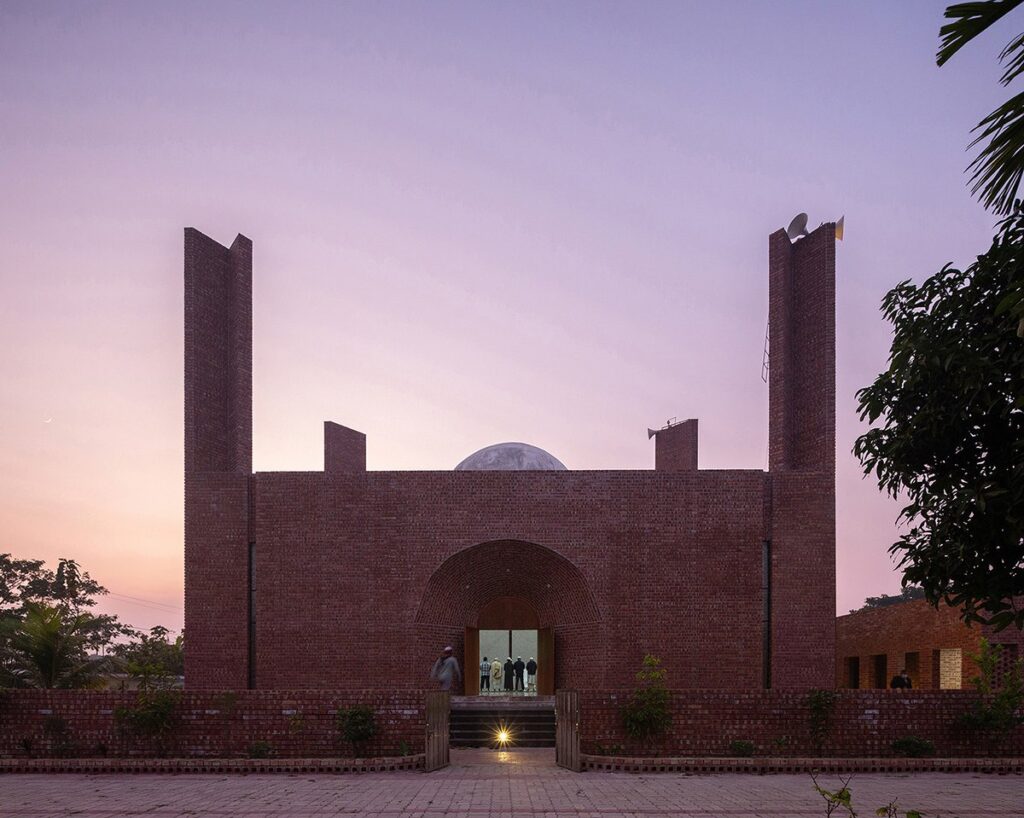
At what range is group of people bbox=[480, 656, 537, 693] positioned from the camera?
28594 mm

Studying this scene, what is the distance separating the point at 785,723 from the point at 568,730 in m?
3.09

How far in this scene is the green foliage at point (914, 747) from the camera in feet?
45.3

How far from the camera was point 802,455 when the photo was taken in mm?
21422

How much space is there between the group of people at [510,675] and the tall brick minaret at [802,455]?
396 inches

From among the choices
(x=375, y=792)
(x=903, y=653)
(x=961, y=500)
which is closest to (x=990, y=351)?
(x=961, y=500)

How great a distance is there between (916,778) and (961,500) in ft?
25.2

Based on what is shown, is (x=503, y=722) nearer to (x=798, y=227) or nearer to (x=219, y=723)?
(x=219, y=723)

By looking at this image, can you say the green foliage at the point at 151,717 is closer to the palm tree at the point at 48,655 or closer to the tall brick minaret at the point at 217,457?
the palm tree at the point at 48,655

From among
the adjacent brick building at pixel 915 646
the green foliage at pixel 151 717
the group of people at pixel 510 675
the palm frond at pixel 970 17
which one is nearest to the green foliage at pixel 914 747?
the adjacent brick building at pixel 915 646

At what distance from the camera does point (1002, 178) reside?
4.04 meters

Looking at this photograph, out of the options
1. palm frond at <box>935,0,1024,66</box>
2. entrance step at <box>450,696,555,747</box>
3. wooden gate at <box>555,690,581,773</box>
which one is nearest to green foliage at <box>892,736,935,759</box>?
wooden gate at <box>555,690,581,773</box>

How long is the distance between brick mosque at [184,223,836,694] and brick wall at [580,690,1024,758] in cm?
608

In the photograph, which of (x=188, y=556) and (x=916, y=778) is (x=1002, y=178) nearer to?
(x=916, y=778)

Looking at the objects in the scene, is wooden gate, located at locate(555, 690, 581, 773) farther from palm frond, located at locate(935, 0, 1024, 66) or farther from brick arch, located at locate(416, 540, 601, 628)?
palm frond, located at locate(935, 0, 1024, 66)
